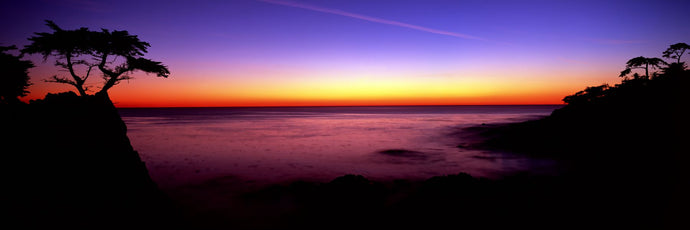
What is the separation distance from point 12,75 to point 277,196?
51.1 feet

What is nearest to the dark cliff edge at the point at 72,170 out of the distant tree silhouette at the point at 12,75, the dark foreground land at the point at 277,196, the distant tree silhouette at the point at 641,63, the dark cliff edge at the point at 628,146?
the dark foreground land at the point at 277,196

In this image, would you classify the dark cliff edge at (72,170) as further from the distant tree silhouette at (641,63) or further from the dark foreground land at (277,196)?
the distant tree silhouette at (641,63)

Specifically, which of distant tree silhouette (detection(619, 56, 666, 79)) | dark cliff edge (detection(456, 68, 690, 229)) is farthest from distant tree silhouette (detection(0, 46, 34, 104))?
distant tree silhouette (detection(619, 56, 666, 79))

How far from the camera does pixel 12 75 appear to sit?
12.4m

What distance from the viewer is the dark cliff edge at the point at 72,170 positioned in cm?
355

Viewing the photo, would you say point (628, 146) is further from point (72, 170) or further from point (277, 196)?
point (72, 170)

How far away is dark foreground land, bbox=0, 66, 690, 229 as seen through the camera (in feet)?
12.4

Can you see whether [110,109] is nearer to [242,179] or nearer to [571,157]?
[242,179]

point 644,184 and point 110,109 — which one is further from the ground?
point 110,109

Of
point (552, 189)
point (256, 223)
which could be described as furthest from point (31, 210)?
point (552, 189)

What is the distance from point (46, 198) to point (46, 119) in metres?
1.57

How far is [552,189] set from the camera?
515cm

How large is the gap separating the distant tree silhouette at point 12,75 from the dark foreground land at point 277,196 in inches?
504

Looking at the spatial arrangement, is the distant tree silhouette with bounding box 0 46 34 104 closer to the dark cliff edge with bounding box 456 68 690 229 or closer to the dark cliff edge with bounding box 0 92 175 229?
the dark cliff edge with bounding box 0 92 175 229
